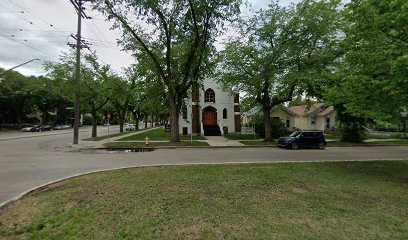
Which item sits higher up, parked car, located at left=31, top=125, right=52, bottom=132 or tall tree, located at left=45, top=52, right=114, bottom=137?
tall tree, located at left=45, top=52, right=114, bottom=137

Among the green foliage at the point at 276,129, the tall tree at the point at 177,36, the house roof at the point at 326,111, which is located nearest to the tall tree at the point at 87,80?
the tall tree at the point at 177,36

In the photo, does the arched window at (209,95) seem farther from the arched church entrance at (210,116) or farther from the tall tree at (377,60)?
the tall tree at (377,60)

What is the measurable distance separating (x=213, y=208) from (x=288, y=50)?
16.2 metres

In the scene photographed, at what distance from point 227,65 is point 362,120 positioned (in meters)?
14.2

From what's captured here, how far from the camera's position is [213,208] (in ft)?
15.8

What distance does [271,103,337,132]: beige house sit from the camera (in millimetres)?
35594

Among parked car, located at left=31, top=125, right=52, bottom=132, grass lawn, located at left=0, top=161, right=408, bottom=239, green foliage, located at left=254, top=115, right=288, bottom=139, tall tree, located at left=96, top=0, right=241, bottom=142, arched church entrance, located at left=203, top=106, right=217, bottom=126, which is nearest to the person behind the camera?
grass lawn, located at left=0, top=161, right=408, bottom=239

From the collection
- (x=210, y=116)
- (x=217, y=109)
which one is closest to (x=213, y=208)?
(x=217, y=109)

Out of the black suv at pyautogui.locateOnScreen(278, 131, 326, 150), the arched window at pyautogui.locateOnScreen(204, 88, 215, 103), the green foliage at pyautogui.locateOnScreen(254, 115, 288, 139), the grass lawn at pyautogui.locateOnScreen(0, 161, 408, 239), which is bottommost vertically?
the grass lawn at pyautogui.locateOnScreen(0, 161, 408, 239)

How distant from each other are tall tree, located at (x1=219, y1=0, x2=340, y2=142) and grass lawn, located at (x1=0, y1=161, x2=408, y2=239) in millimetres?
11350

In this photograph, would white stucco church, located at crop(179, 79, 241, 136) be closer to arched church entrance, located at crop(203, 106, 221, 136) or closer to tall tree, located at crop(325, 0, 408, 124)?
arched church entrance, located at crop(203, 106, 221, 136)

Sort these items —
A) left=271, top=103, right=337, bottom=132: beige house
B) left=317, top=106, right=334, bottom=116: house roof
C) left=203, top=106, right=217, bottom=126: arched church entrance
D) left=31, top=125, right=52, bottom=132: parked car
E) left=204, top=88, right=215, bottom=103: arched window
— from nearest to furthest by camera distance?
left=203, top=106, right=217, bottom=126: arched church entrance
left=204, top=88, right=215, bottom=103: arched window
left=317, top=106, right=334, bottom=116: house roof
left=271, top=103, right=337, bottom=132: beige house
left=31, top=125, right=52, bottom=132: parked car

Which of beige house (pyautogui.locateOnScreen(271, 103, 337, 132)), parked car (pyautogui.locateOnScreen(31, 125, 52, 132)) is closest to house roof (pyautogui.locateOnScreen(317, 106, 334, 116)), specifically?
A: beige house (pyautogui.locateOnScreen(271, 103, 337, 132))

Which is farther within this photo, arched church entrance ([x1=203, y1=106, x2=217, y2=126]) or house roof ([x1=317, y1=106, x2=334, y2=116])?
house roof ([x1=317, y1=106, x2=334, y2=116])
